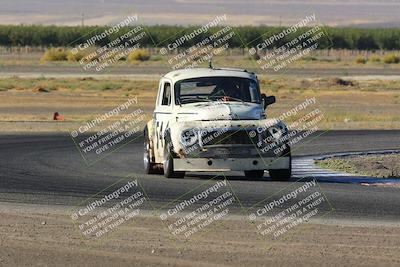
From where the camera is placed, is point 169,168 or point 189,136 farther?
point 169,168

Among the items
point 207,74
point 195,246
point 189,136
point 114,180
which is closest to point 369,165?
point 207,74

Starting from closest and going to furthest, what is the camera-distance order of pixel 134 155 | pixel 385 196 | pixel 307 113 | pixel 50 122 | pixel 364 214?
pixel 364 214 < pixel 385 196 < pixel 134 155 < pixel 50 122 < pixel 307 113

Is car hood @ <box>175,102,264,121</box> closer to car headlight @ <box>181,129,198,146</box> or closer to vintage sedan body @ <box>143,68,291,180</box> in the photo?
vintage sedan body @ <box>143,68,291,180</box>

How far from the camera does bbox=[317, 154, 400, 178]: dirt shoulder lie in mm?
22359

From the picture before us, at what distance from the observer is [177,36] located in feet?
516

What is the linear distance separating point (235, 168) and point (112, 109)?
28211 mm

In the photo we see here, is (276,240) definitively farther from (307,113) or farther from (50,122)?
(307,113)

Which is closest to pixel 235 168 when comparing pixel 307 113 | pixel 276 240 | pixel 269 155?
pixel 269 155

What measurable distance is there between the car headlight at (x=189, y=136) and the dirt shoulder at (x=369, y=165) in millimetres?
4151

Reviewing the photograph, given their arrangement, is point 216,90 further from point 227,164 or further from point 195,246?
point 195,246

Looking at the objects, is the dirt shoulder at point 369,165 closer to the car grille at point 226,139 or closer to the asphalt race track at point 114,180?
the asphalt race track at point 114,180

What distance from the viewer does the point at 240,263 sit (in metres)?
11.6

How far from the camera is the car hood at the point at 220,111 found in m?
20.0

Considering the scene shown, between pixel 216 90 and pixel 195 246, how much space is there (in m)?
8.45
